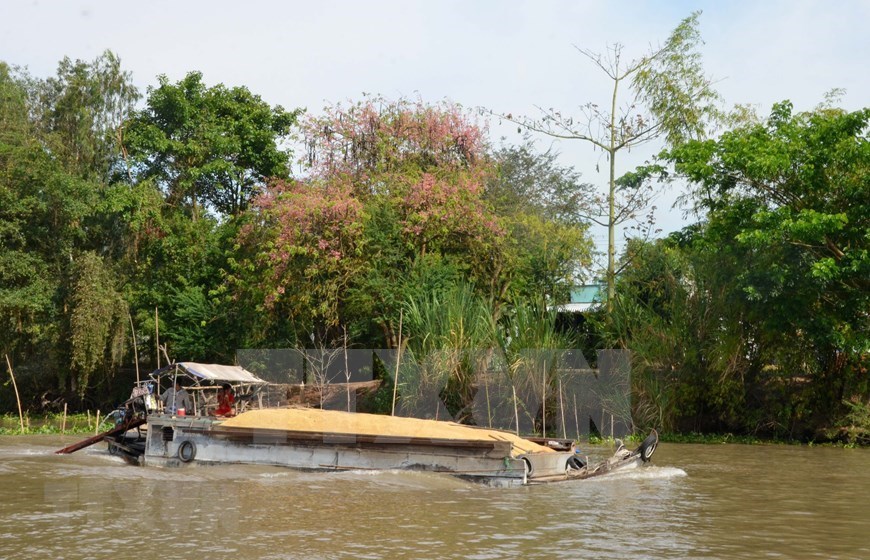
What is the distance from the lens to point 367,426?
668 inches

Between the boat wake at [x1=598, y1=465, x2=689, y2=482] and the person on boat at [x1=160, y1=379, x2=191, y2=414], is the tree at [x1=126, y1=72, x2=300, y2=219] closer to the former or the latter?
the person on boat at [x1=160, y1=379, x2=191, y2=414]

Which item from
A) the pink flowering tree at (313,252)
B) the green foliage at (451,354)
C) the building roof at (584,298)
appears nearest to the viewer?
the green foliage at (451,354)

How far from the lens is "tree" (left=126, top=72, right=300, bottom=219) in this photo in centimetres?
3422

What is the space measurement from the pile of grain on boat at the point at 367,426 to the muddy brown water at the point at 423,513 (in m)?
0.78

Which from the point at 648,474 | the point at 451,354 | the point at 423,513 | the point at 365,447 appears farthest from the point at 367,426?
the point at 451,354

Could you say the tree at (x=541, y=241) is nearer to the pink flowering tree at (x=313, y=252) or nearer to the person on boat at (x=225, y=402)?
the pink flowering tree at (x=313, y=252)

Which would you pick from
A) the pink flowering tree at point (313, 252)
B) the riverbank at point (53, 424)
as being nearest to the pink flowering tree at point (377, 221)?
the pink flowering tree at point (313, 252)

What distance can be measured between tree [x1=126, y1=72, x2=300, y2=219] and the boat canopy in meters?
14.7

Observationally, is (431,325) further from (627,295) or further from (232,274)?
(232,274)

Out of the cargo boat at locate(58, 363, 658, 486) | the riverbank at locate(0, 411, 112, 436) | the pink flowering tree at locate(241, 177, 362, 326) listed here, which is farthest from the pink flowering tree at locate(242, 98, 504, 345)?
the cargo boat at locate(58, 363, 658, 486)

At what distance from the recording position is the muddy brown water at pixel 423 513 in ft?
34.8

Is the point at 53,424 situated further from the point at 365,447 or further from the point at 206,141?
the point at 365,447

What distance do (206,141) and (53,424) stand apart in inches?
444

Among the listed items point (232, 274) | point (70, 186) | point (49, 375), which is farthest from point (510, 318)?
point (49, 375)
